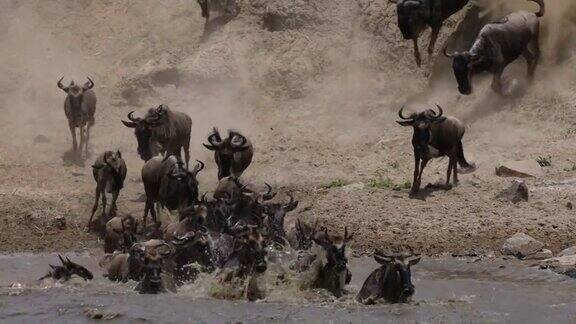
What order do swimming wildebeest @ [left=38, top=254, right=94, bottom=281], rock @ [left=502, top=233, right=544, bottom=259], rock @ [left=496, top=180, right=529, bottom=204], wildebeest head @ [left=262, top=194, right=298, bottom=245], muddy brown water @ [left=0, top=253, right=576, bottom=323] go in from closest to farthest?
muddy brown water @ [left=0, top=253, right=576, bottom=323], swimming wildebeest @ [left=38, top=254, right=94, bottom=281], wildebeest head @ [left=262, top=194, right=298, bottom=245], rock @ [left=502, top=233, right=544, bottom=259], rock @ [left=496, top=180, right=529, bottom=204]

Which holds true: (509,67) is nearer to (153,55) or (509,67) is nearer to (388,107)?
(388,107)

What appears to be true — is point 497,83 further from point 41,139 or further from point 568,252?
point 41,139

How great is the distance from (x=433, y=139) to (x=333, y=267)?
22.7 feet

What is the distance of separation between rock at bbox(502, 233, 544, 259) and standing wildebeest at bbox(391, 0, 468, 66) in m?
8.56

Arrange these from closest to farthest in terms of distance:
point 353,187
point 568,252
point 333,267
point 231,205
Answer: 1. point 333,267
2. point 568,252
3. point 231,205
4. point 353,187

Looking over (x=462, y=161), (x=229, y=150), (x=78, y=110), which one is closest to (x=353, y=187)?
(x=462, y=161)

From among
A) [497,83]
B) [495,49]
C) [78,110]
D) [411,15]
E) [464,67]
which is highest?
[411,15]

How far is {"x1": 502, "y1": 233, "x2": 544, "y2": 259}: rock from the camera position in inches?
697

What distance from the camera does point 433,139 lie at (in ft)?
70.1

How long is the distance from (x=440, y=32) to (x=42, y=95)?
31.9ft

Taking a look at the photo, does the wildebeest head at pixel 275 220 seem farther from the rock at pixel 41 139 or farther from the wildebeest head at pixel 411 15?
the rock at pixel 41 139

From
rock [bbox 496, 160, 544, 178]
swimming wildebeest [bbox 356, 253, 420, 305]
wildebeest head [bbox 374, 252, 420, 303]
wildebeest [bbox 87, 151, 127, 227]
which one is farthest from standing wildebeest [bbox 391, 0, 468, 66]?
wildebeest head [bbox 374, 252, 420, 303]

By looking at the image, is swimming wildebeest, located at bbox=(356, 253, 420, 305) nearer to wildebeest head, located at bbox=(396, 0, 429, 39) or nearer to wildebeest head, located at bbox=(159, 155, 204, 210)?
wildebeest head, located at bbox=(159, 155, 204, 210)

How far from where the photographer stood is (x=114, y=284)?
16.5 m
